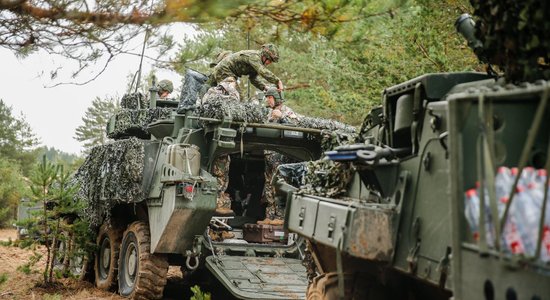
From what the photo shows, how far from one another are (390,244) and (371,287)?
104cm

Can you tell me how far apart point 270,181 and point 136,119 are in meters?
2.25

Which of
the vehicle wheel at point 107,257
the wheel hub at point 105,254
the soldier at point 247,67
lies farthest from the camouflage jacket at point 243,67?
the wheel hub at point 105,254

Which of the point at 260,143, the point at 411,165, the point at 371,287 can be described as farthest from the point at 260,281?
the point at 411,165

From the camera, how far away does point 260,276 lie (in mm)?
9172

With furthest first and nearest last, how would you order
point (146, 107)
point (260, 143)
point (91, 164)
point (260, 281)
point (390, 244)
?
point (146, 107) → point (91, 164) → point (260, 143) → point (260, 281) → point (390, 244)

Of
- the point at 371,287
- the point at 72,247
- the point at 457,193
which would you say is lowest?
the point at 72,247

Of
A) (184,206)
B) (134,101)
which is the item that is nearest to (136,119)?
(134,101)

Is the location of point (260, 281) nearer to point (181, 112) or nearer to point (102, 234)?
point (181, 112)

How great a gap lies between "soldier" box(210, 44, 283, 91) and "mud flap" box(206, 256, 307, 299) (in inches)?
96.8

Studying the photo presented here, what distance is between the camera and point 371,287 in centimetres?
569

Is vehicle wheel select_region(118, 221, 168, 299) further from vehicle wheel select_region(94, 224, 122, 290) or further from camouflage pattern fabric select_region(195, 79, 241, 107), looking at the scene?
camouflage pattern fabric select_region(195, 79, 241, 107)

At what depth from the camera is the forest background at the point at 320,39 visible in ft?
19.5

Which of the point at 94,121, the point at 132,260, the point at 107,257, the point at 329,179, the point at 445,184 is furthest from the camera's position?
the point at 94,121

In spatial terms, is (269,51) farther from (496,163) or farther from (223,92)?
(496,163)
